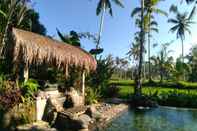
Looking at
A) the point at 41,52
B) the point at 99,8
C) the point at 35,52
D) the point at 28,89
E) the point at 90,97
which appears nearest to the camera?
the point at 28,89

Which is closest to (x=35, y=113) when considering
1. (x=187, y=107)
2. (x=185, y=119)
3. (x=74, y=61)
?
(x=74, y=61)

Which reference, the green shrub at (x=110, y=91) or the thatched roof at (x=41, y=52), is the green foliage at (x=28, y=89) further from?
the green shrub at (x=110, y=91)

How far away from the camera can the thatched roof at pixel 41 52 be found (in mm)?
12216

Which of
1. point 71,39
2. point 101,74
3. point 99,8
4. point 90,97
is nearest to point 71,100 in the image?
point 90,97

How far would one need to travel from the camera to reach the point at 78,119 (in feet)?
42.3

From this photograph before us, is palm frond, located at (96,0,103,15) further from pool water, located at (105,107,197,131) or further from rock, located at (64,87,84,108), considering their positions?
rock, located at (64,87,84,108)

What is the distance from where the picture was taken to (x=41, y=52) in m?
13.6

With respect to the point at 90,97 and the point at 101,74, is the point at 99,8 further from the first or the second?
the point at 90,97

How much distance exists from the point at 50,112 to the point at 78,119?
115 cm

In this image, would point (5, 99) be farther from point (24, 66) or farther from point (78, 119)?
point (78, 119)

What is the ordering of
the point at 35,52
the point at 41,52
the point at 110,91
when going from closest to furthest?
the point at 35,52 → the point at 41,52 → the point at 110,91

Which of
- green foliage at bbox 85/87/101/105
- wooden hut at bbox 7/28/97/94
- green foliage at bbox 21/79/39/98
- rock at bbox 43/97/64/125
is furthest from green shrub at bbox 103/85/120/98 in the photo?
green foliage at bbox 21/79/39/98

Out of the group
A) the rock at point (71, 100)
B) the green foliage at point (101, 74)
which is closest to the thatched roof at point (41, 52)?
the rock at point (71, 100)

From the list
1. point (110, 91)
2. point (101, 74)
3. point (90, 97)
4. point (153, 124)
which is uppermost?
point (101, 74)
